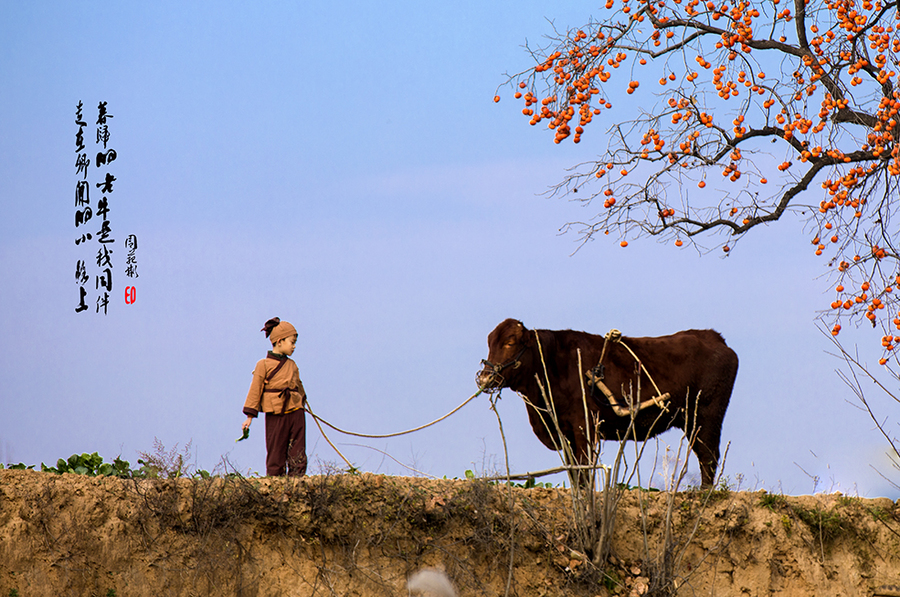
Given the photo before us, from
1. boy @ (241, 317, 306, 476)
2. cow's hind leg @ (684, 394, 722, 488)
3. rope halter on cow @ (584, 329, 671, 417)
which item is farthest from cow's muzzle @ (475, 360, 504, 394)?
cow's hind leg @ (684, 394, 722, 488)

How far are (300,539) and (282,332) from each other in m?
1.99

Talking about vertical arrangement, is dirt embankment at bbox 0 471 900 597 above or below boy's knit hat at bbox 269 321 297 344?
below

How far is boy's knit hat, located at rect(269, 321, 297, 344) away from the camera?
876 cm

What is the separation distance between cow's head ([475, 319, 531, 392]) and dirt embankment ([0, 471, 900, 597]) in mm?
1163

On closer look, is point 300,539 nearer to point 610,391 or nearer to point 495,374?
point 495,374

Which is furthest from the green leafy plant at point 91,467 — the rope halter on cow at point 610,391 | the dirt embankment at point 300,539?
the rope halter on cow at point 610,391

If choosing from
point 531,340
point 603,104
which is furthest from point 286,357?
point 603,104

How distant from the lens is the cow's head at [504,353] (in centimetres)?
918

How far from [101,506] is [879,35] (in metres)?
9.94

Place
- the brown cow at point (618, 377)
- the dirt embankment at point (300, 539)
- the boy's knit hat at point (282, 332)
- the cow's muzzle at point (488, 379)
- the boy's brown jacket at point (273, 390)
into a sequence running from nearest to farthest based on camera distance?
the dirt embankment at point (300, 539) < the boy's brown jacket at point (273, 390) < the boy's knit hat at point (282, 332) < the cow's muzzle at point (488, 379) < the brown cow at point (618, 377)

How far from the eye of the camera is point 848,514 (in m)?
9.59

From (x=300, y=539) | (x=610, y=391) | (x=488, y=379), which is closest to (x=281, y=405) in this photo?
(x=300, y=539)

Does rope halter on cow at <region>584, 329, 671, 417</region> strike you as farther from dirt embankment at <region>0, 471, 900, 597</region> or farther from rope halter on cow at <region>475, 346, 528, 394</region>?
dirt embankment at <region>0, 471, 900, 597</region>

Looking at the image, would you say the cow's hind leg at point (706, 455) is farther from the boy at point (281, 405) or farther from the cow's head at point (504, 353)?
the boy at point (281, 405)
